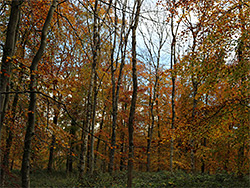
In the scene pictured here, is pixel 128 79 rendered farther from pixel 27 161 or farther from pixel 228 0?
pixel 27 161

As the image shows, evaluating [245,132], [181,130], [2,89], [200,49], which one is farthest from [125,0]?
[2,89]

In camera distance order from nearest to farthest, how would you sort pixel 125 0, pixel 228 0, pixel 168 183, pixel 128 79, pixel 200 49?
pixel 200 49, pixel 228 0, pixel 168 183, pixel 125 0, pixel 128 79

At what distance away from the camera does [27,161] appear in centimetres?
361

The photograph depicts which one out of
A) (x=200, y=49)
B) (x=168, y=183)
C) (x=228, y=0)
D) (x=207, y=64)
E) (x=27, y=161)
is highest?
(x=228, y=0)

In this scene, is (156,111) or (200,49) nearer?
(200,49)

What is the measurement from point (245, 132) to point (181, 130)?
1998 mm

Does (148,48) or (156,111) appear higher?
(148,48)

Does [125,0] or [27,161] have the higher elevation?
[125,0]

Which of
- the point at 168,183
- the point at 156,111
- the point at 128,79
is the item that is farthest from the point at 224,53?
the point at 128,79

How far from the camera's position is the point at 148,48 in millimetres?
15148

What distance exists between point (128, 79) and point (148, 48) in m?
4.95

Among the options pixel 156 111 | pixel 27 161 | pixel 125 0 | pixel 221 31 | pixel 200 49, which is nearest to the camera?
pixel 27 161

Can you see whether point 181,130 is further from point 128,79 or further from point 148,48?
point 128,79

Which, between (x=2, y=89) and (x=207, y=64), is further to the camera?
(x=207, y=64)
